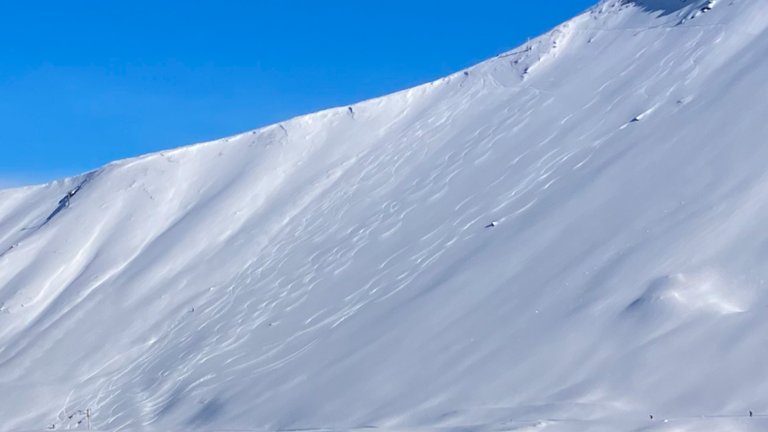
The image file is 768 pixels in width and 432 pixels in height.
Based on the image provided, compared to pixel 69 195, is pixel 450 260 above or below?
below

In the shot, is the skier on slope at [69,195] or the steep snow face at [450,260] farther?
the skier on slope at [69,195]

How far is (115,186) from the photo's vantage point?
79.7 feet

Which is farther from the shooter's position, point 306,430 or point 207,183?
point 207,183

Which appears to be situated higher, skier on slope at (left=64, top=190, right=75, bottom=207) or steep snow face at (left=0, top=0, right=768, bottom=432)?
skier on slope at (left=64, top=190, right=75, bottom=207)

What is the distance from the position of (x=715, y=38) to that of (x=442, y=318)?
9.40 meters

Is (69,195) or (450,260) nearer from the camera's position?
(450,260)

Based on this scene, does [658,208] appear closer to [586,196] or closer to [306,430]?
[586,196]

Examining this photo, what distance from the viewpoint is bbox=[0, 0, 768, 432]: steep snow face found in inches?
452

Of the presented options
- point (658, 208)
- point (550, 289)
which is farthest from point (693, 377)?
point (658, 208)

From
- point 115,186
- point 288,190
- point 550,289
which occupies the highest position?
point 115,186

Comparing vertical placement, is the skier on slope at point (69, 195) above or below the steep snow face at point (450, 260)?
above

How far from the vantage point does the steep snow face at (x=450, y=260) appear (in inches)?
452

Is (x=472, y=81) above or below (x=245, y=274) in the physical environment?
above

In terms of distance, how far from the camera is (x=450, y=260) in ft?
53.1
